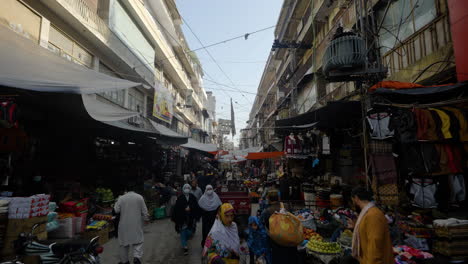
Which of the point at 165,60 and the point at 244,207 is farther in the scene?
the point at 165,60

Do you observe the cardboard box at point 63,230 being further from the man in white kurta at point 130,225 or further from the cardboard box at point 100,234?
the man in white kurta at point 130,225

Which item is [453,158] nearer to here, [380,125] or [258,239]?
[380,125]

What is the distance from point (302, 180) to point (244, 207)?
4.49 metres

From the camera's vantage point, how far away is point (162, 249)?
616 cm

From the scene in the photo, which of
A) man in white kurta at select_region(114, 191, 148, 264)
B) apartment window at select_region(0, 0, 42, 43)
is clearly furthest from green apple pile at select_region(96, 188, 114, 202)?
apartment window at select_region(0, 0, 42, 43)

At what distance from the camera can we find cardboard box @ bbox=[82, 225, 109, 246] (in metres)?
6.10

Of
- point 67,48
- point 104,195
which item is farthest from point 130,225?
point 67,48

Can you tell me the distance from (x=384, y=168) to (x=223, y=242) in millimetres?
3336

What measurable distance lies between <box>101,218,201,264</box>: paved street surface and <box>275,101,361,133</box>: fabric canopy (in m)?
4.39

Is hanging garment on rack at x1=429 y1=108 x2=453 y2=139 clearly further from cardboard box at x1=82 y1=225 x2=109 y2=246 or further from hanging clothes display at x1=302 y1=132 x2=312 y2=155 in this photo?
cardboard box at x1=82 y1=225 x2=109 y2=246

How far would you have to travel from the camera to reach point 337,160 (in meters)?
9.38

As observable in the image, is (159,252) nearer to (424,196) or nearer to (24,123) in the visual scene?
(24,123)

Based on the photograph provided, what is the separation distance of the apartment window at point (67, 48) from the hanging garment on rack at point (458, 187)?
11.3 metres

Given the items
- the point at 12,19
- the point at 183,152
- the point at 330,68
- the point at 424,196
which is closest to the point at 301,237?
the point at 424,196
